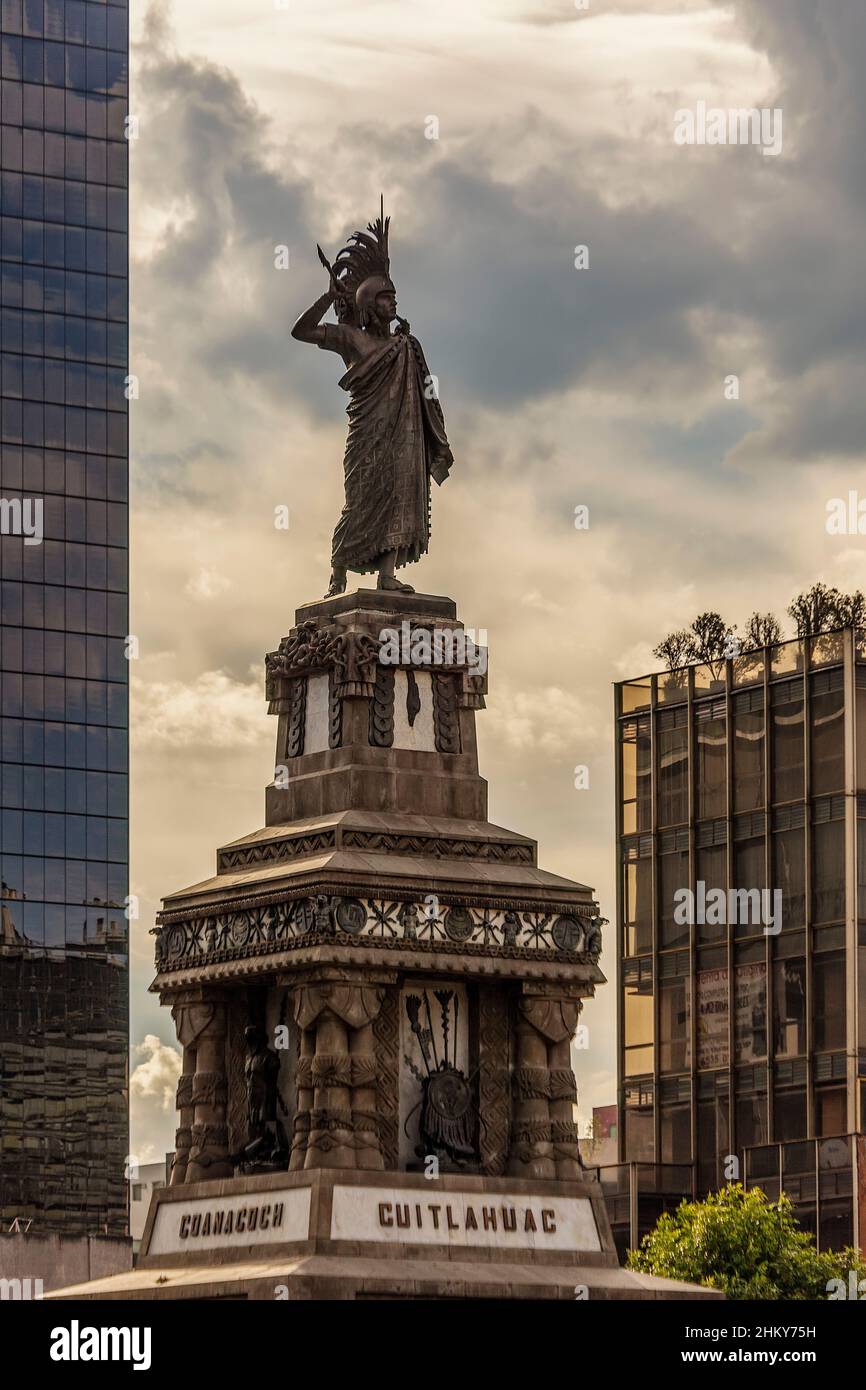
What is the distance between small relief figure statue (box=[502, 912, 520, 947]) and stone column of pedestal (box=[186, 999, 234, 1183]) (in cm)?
466

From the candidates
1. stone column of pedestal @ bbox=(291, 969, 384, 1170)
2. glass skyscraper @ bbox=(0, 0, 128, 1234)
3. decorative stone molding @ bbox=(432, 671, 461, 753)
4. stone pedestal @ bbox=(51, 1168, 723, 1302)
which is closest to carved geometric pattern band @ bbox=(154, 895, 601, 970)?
stone column of pedestal @ bbox=(291, 969, 384, 1170)

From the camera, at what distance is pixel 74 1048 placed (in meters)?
167

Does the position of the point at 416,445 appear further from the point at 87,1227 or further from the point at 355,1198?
the point at 87,1227

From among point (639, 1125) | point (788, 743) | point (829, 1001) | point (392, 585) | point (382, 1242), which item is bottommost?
point (382, 1242)

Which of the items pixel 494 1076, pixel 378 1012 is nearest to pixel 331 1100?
pixel 378 1012

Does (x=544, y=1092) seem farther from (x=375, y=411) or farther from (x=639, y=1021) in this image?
(x=639, y=1021)

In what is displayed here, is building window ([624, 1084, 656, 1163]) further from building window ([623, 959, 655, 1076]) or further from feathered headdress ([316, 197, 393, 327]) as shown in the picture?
feathered headdress ([316, 197, 393, 327])

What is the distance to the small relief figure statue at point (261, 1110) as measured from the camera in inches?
1933

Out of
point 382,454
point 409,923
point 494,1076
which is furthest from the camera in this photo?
point 382,454

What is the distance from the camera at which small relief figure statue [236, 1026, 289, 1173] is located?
4909cm

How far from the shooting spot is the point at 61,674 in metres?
166

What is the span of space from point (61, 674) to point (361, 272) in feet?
375

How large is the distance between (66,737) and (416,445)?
11511 cm
